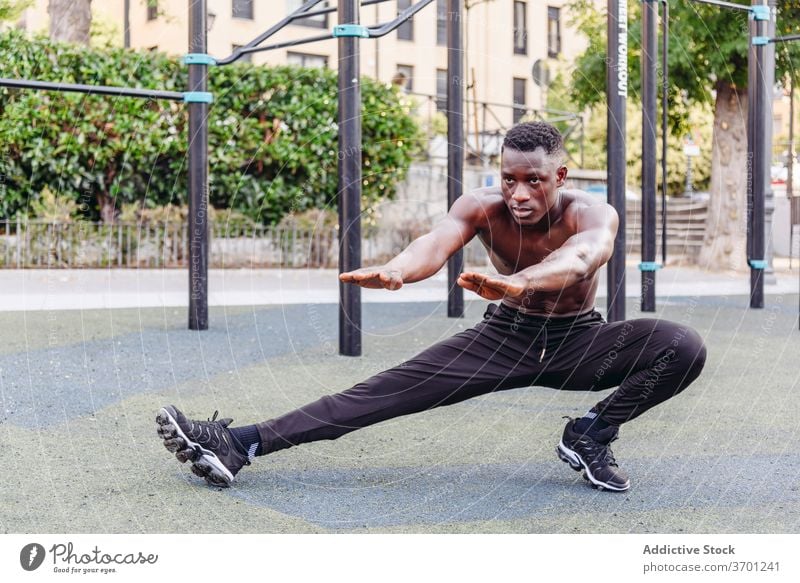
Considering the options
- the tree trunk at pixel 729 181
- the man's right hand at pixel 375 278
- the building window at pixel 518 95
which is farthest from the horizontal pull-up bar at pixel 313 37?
the building window at pixel 518 95

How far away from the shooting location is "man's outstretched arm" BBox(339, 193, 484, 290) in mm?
3271

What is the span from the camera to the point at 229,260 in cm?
1427

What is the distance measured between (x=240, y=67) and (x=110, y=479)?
11.2 metres

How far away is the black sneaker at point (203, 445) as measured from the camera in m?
3.75

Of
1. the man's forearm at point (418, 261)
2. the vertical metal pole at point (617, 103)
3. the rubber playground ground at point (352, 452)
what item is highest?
the vertical metal pole at point (617, 103)

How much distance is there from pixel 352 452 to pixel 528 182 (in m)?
1.47

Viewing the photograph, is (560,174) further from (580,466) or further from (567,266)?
(580,466)

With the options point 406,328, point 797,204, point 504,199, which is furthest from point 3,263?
point 797,204

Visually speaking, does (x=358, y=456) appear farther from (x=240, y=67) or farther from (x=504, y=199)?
(x=240, y=67)

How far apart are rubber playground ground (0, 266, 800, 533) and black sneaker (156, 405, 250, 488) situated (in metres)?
0.07

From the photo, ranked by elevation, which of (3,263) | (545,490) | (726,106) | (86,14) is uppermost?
(86,14)

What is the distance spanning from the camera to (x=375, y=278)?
3.26m

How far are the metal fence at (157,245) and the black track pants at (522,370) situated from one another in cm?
785

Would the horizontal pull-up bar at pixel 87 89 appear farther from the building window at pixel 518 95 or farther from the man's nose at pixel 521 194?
the building window at pixel 518 95
